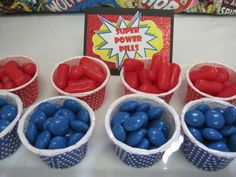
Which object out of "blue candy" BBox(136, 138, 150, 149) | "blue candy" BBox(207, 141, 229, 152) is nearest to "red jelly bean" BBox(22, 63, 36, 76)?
"blue candy" BBox(136, 138, 150, 149)

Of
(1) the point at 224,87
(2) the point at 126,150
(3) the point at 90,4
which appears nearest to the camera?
(2) the point at 126,150

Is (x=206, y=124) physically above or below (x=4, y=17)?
below

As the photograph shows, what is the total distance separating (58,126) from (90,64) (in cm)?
20

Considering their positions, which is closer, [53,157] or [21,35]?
[53,157]

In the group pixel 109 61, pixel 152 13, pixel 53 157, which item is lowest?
pixel 53 157

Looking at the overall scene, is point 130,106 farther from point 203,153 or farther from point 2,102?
point 2,102

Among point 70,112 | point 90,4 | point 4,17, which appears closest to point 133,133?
point 70,112

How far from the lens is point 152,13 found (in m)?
0.74

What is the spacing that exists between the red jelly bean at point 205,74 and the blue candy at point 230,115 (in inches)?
4.1

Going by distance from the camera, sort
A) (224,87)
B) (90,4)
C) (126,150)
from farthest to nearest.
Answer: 1. (90,4)
2. (224,87)
3. (126,150)

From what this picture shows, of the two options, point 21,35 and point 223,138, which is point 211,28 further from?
point 21,35

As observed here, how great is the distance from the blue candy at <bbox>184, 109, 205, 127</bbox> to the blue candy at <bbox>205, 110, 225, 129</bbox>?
1 cm

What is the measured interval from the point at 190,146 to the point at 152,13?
37 cm

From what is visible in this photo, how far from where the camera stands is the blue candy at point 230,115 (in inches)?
21.6
